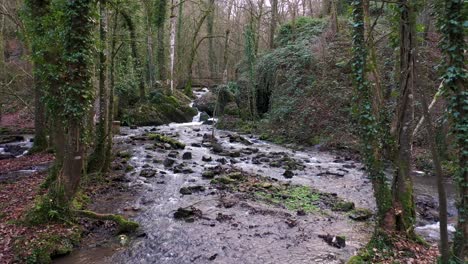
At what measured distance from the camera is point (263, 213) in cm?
942

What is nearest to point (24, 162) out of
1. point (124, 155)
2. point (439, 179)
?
point (124, 155)

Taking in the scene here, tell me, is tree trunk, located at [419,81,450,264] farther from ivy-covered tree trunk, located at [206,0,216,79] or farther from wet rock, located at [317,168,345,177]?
ivy-covered tree trunk, located at [206,0,216,79]

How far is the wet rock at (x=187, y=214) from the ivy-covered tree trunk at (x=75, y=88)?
8.03ft

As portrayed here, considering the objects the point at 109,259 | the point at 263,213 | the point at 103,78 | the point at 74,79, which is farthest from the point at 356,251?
the point at 103,78

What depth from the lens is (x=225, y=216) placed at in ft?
29.8

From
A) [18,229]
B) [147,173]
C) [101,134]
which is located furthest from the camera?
[147,173]

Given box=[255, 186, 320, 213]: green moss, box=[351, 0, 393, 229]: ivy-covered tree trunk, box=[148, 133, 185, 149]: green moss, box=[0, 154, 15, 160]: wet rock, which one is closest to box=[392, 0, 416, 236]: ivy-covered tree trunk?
box=[351, 0, 393, 229]: ivy-covered tree trunk

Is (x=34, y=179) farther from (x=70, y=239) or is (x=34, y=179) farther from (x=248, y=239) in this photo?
(x=248, y=239)

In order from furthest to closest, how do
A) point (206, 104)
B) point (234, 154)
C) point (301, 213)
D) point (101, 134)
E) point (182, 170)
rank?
point (206, 104), point (234, 154), point (182, 170), point (101, 134), point (301, 213)

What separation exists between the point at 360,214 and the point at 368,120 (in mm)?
3488

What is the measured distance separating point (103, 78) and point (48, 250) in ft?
19.7

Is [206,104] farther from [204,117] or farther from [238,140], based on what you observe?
[238,140]

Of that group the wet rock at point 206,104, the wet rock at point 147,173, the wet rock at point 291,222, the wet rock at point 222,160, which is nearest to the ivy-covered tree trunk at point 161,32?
the wet rock at point 206,104

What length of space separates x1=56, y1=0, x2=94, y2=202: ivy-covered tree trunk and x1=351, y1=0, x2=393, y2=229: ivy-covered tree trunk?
17.8 feet
